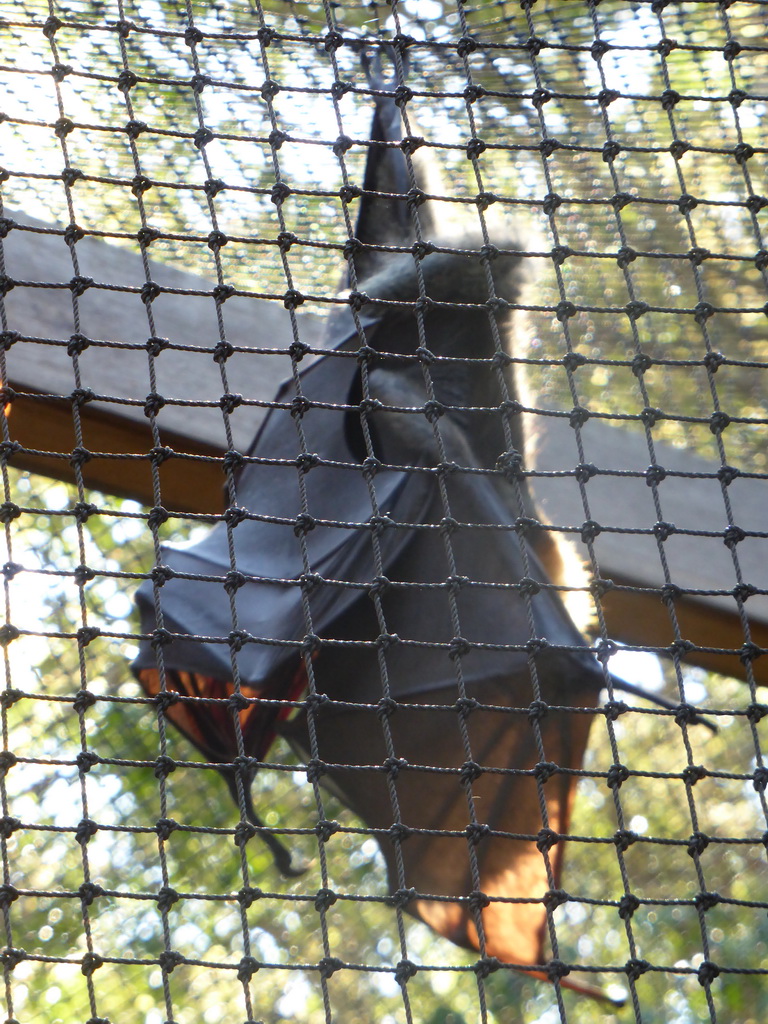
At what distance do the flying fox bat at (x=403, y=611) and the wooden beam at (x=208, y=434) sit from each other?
8cm

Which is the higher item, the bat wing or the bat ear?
the bat ear

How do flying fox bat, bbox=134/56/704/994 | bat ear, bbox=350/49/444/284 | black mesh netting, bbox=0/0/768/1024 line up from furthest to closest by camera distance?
bat ear, bbox=350/49/444/284 < flying fox bat, bbox=134/56/704/994 < black mesh netting, bbox=0/0/768/1024

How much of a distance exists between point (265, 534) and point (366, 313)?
33 cm

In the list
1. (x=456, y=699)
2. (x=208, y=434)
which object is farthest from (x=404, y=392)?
(x=456, y=699)

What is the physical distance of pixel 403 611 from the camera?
5.40 ft

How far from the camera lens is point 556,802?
1.68m

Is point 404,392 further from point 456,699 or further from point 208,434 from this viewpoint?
point 456,699

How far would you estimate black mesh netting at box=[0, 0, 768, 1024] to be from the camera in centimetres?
121

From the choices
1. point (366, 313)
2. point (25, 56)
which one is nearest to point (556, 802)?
→ point (366, 313)

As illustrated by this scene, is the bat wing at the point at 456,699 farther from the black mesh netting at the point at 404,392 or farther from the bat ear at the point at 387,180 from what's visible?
the bat ear at the point at 387,180

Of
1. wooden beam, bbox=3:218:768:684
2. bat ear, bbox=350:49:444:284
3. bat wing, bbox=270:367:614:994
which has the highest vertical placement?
bat ear, bbox=350:49:444:284

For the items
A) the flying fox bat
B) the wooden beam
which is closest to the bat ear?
the flying fox bat

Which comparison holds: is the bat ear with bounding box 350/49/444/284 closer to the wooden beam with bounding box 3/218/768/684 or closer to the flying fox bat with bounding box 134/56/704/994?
the flying fox bat with bounding box 134/56/704/994

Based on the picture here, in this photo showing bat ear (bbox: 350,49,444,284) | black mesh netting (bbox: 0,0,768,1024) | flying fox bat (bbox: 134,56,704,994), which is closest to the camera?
black mesh netting (bbox: 0,0,768,1024)
